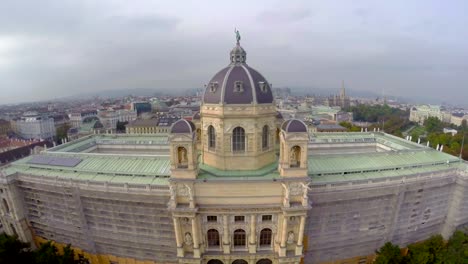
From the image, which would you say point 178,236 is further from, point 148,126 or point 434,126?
point 434,126

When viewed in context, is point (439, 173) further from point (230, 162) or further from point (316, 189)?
point (230, 162)

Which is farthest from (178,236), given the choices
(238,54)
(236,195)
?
(238,54)

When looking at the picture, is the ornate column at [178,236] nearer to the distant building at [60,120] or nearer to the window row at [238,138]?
the window row at [238,138]

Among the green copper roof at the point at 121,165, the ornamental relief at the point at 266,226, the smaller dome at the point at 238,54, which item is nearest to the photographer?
the ornamental relief at the point at 266,226

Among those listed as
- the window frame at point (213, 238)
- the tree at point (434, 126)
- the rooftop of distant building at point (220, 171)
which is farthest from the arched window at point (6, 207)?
the tree at point (434, 126)

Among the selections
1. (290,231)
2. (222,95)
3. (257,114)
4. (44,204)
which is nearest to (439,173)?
(290,231)

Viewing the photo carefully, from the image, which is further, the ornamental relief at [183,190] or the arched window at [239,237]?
the arched window at [239,237]
